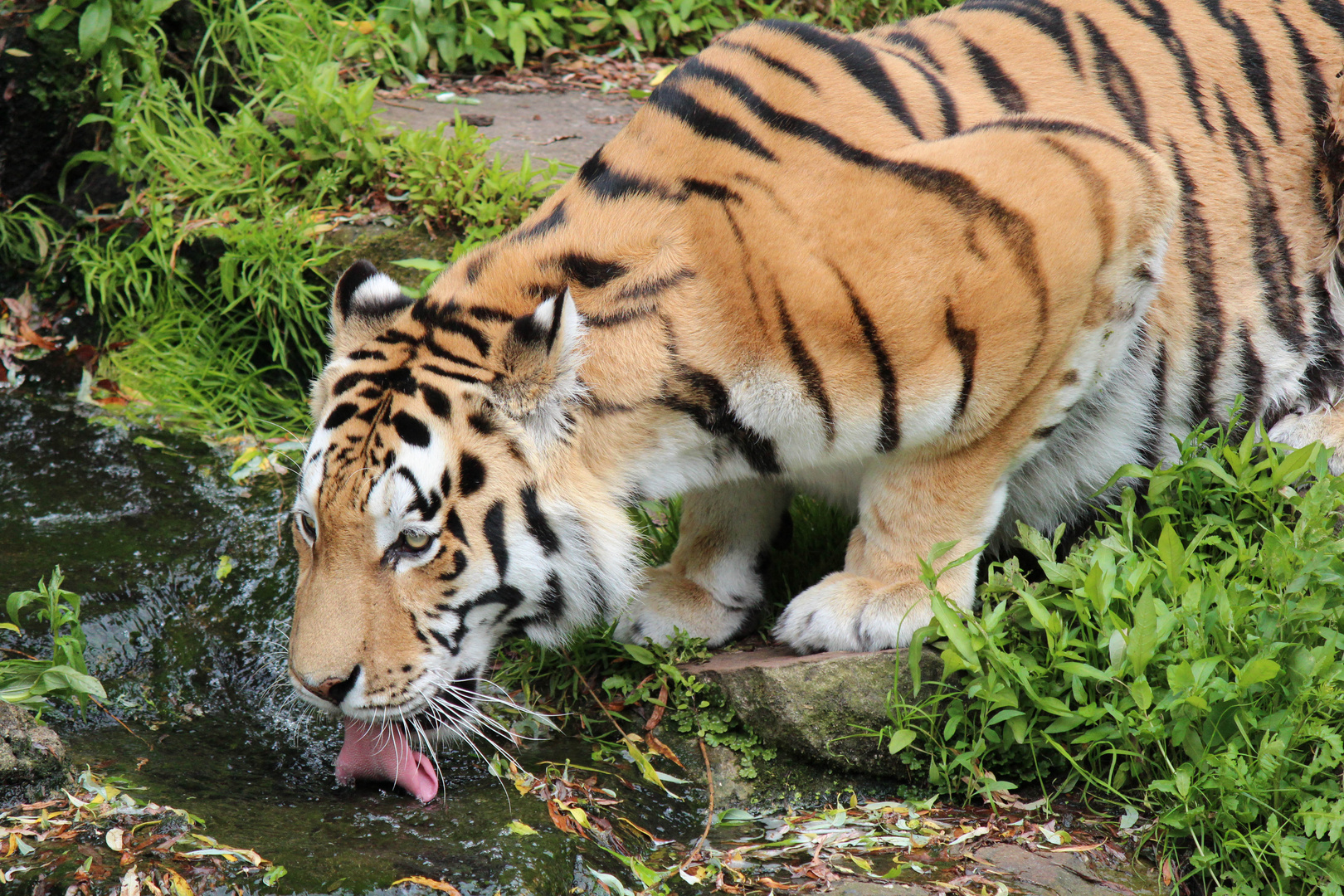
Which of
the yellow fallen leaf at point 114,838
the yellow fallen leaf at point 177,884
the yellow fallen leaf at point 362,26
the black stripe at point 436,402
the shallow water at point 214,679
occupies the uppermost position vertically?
the yellow fallen leaf at point 362,26

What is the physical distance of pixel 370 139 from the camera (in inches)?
190

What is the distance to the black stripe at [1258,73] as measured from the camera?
3.36m

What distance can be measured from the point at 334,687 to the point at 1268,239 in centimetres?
269

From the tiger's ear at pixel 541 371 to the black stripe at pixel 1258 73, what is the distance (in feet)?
6.94

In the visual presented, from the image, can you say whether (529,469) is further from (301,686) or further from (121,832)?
(121,832)

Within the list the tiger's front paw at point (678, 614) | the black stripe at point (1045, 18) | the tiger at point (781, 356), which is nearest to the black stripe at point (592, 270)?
the tiger at point (781, 356)

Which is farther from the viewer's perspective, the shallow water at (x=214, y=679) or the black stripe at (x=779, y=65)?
the black stripe at (x=779, y=65)

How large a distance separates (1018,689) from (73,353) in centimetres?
387

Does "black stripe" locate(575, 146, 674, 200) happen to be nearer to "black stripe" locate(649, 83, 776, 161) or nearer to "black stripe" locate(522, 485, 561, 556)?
"black stripe" locate(649, 83, 776, 161)

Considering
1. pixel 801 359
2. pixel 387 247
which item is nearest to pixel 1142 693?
pixel 801 359

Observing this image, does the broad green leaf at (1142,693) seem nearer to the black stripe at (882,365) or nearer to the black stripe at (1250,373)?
the black stripe at (882,365)

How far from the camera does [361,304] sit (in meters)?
2.79

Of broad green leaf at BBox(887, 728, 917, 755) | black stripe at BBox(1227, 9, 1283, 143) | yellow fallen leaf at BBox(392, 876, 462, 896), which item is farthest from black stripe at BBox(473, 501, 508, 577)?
black stripe at BBox(1227, 9, 1283, 143)

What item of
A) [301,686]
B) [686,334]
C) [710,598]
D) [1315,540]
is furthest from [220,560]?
[1315,540]
